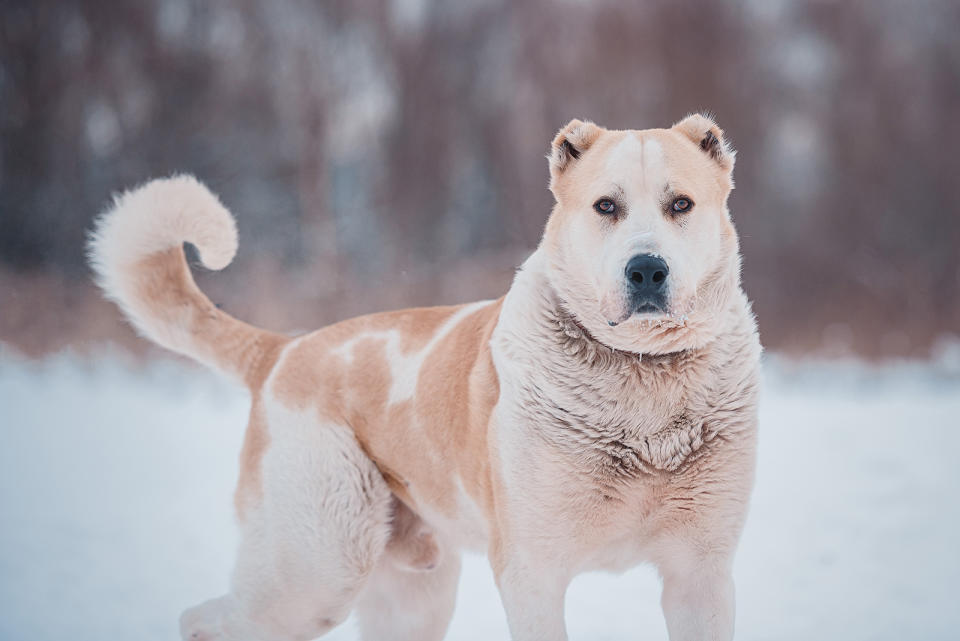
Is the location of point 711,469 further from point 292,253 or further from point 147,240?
point 292,253

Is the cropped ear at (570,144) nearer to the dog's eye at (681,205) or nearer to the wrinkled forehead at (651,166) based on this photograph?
the wrinkled forehead at (651,166)

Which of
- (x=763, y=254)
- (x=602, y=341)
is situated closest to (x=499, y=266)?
(x=763, y=254)

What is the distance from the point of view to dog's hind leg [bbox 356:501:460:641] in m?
3.18

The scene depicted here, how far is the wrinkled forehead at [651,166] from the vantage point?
7.76 feet

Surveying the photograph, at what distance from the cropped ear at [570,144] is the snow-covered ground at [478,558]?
210 centimetres

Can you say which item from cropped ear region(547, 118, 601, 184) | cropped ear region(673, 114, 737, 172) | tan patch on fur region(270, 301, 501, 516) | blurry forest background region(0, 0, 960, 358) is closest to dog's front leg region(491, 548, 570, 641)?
tan patch on fur region(270, 301, 501, 516)

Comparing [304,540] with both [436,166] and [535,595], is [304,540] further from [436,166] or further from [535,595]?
[436,166]

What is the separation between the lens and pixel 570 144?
2643 mm

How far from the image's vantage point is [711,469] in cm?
227

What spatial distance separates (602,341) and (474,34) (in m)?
10.2

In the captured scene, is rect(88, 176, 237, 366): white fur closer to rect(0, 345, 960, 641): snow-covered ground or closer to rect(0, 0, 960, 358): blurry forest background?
rect(0, 345, 960, 641): snow-covered ground

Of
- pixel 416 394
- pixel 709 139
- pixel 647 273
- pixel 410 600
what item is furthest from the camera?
pixel 410 600

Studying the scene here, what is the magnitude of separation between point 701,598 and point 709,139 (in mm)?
1335

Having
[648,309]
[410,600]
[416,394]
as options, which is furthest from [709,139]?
[410,600]
